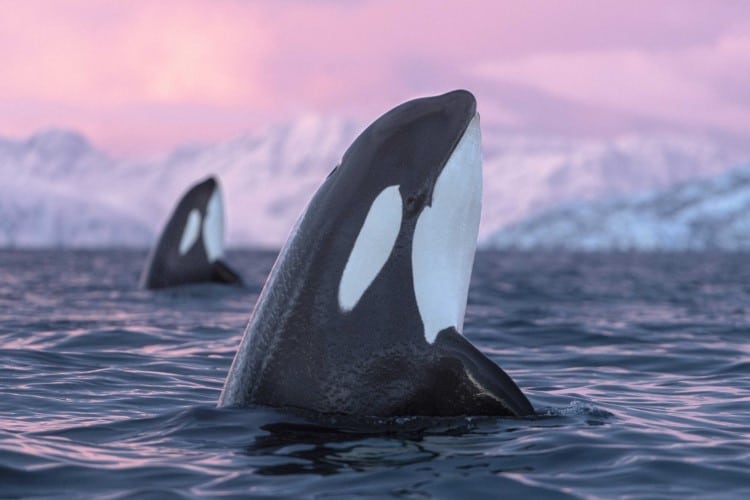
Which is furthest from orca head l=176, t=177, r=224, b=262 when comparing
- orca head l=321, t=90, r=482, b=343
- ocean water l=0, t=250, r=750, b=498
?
orca head l=321, t=90, r=482, b=343

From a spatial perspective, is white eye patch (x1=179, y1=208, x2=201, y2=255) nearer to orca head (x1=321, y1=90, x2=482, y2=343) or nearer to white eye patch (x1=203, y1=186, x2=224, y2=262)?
white eye patch (x1=203, y1=186, x2=224, y2=262)

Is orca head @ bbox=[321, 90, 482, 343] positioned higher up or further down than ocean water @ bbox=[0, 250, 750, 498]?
higher up

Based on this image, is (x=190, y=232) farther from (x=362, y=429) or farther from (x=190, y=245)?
(x=362, y=429)

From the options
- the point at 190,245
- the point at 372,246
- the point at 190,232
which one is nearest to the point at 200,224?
the point at 190,232

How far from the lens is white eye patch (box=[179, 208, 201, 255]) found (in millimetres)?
21625

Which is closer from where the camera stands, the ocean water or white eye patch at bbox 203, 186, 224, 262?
the ocean water

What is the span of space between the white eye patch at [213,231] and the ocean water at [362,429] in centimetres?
628

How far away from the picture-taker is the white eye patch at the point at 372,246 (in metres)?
7.18

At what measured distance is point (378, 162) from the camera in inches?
295

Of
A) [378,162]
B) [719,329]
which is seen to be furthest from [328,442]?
[719,329]

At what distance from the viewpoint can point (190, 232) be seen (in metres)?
21.6

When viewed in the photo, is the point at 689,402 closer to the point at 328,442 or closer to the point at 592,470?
the point at 592,470

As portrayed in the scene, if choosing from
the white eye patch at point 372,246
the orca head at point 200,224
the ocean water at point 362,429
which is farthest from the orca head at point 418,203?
the orca head at point 200,224

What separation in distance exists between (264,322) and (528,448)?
1.91 metres
